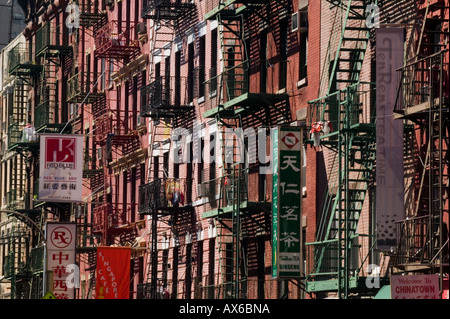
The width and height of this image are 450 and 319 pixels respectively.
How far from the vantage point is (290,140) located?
37.6 meters

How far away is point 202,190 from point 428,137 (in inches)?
707

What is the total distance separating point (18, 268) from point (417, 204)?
47.5 meters

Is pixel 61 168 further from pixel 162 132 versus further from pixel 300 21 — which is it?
pixel 300 21

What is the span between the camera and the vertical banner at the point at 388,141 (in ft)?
106

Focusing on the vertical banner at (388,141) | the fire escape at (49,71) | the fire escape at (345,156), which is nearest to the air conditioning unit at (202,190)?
the fire escape at (345,156)

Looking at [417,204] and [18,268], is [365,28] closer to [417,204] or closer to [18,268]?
[417,204]

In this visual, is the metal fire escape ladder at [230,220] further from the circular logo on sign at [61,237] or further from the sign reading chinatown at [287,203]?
the circular logo on sign at [61,237]

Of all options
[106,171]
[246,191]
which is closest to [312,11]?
[246,191]

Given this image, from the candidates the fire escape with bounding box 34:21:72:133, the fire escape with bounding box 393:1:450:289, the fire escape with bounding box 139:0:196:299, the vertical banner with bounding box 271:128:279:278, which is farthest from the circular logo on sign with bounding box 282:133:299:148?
the fire escape with bounding box 34:21:72:133

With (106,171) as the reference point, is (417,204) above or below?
below

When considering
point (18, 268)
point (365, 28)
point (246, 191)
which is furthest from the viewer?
point (18, 268)

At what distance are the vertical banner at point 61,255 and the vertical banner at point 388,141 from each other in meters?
22.2
